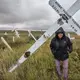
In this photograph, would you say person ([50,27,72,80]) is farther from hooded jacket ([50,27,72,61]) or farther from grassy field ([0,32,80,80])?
grassy field ([0,32,80,80])

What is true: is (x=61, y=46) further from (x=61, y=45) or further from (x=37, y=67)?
(x=37, y=67)

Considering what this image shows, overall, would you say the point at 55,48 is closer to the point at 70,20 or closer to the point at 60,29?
the point at 60,29

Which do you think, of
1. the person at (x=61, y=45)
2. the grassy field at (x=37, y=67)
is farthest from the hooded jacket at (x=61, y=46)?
the grassy field at (x=37, y=67)

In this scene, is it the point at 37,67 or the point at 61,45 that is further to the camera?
the point at 37,67

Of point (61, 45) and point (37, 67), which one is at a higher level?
point (37, 67)

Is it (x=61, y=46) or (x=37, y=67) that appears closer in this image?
(x=61, y=46)

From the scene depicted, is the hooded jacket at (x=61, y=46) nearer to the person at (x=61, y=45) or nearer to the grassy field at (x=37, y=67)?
the person at (x=61, y=45)

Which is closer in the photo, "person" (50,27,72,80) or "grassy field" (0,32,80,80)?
"person" (50,27,72,80)

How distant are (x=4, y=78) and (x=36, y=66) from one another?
5.12 feet

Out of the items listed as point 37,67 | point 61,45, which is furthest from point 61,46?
point 37,67

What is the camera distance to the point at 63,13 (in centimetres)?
1163

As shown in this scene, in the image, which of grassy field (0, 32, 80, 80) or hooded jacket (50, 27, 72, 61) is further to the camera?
grassy field (0, 32, 80, 80)

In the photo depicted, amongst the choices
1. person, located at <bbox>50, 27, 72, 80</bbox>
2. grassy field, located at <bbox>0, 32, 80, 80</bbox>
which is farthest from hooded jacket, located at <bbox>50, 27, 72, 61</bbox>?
grassy field, located at <bbox>0, 32, 80, 80</bbox>

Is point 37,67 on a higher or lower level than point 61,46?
higher
